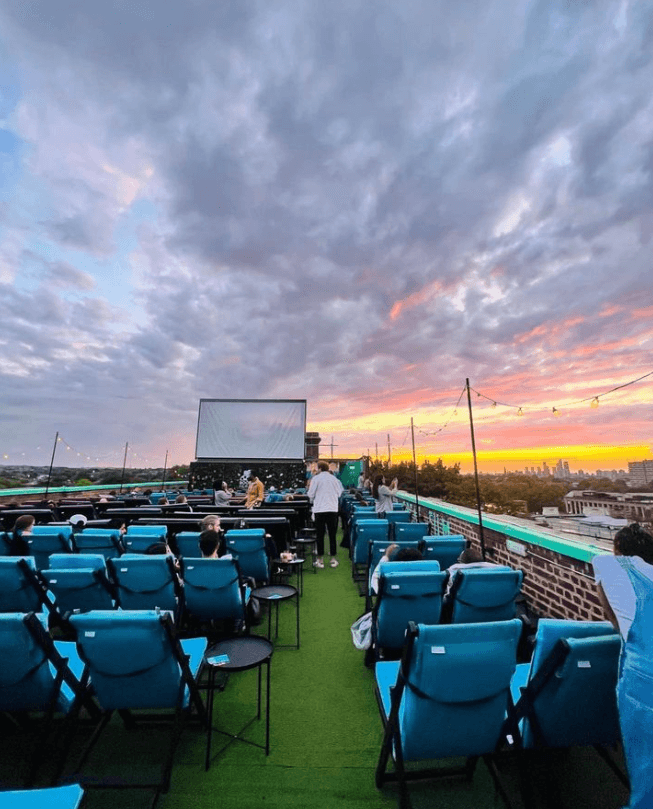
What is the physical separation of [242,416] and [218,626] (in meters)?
17.7

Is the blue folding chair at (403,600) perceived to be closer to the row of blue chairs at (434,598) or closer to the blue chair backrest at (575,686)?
the row of blue chairs at (434,598)

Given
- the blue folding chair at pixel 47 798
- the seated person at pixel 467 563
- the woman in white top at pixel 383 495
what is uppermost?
the woman in white top at pixel 383 495

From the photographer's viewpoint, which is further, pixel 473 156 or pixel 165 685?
pixel 473 156

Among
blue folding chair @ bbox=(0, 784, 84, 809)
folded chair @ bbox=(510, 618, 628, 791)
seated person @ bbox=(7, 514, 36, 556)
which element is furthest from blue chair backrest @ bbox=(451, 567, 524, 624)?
seated person @ bbox=(7, 514, 36, 556)

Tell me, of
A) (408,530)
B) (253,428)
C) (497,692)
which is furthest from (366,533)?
(253,428)

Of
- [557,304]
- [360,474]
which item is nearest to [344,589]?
[557,304]

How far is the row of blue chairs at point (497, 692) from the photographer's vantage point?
1580 mm

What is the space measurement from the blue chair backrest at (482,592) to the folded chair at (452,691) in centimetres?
106

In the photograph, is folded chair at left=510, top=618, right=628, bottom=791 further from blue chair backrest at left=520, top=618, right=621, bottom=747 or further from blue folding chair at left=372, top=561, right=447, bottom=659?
blue folding chair at left=372, top=561, right=447, bottom=659

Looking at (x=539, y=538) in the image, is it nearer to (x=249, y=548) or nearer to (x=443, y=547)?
(x=443, y=547)

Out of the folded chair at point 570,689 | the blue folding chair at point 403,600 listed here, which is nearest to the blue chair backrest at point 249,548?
the blue folding chair at point 403,600

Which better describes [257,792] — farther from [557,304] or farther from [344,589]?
[557,304]

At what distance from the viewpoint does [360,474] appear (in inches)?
1060

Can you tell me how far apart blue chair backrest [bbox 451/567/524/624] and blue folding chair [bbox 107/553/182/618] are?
91.9 inches
